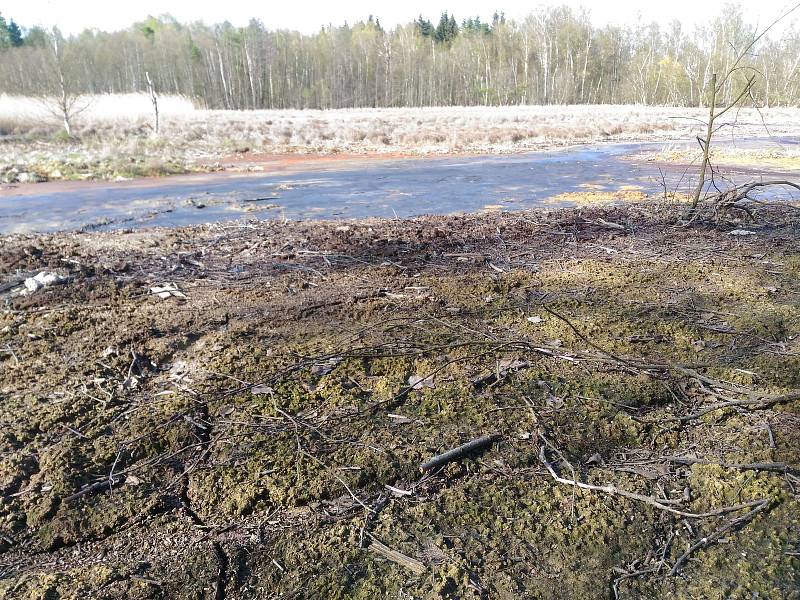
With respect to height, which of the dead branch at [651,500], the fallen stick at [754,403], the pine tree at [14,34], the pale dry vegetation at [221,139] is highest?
the pine tree at [14,34]

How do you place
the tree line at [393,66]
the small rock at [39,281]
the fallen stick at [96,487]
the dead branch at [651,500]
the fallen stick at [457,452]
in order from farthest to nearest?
the tree line at [393,66], the small rock at [39,281], the fallen stick at [457,452], the fallen stick at [96,487], the dead branch at [651,500]

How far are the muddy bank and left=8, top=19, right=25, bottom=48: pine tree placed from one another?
8283 centimetres

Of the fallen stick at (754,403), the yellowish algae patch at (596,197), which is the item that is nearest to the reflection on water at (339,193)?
the yellowish algae patch at (596,197)

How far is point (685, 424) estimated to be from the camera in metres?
2.95

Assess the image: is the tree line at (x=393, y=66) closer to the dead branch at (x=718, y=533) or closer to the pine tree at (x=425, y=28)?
the pine tree at (x=425, y=28)

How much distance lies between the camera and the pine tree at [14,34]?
6794cm

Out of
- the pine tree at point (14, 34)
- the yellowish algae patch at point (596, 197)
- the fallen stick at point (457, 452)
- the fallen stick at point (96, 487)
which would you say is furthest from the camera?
the pine tree at point (14, 34)

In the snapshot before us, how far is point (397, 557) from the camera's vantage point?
213 cm

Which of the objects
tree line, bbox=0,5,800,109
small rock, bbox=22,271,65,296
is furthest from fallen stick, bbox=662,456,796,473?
tree line, bbox=0,5,800,109

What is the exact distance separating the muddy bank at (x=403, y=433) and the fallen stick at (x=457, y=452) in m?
0.04

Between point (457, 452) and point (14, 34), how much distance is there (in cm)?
8998

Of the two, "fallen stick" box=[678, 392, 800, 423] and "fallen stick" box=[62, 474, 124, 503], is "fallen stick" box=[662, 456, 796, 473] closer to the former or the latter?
"fallen stick" box=[678, 392, 800, 423]

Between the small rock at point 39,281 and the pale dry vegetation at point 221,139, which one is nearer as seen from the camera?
the small rock at point 39,281

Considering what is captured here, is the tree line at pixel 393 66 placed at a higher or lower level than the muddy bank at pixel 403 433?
higher
